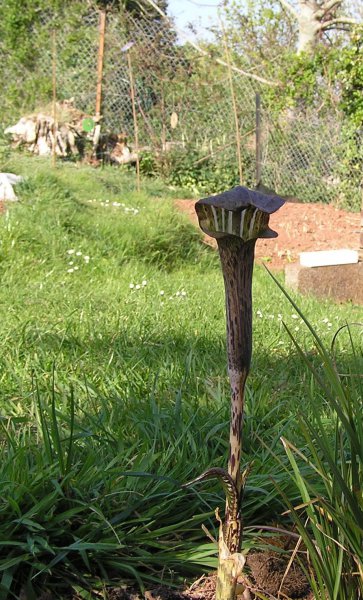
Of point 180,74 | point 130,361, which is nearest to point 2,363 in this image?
point 130,361

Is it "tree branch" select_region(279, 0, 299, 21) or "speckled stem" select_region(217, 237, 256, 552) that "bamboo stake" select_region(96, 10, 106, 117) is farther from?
"speckled stem" select_region(217, 237, 256, 552)

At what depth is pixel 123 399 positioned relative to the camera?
2.42 m

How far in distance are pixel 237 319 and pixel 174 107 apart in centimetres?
1206

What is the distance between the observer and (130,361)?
2924 mm

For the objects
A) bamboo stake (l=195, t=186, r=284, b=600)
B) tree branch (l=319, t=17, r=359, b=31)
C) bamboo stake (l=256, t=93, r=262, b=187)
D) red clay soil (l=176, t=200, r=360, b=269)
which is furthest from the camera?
tree branch (l=319, t=17, r=359, b=31)

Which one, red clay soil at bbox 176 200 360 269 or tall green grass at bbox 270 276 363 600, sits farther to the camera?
red clay soil at bbox 176 200 360 269

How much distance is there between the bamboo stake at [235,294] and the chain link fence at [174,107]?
11017 mm

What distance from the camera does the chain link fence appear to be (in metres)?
12.1

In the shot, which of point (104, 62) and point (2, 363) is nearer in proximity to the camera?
point (2, 363)

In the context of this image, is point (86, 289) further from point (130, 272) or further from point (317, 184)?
point (317, 184)

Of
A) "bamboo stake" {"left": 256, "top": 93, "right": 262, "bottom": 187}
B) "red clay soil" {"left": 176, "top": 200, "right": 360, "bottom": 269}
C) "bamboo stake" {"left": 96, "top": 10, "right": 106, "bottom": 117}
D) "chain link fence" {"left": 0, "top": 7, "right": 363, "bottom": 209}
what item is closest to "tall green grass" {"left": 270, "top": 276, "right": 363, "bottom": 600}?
"red clay soil" {"left": 176, "top": 200, "right": 360, "bottom": 269}

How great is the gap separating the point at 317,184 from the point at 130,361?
9.89 metres

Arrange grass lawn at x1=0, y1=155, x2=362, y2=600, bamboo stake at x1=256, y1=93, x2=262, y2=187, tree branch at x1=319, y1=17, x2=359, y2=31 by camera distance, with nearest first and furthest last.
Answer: grass lawn at x1=0, y1=155, x2=362, y2=600
bamboo stake at x1=256, y1=93, x2=262, y2=187
tree branch at x1=319, y1=17, x2=359, y2=31

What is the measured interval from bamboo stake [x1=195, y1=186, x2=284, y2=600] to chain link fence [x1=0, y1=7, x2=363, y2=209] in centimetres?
1102
